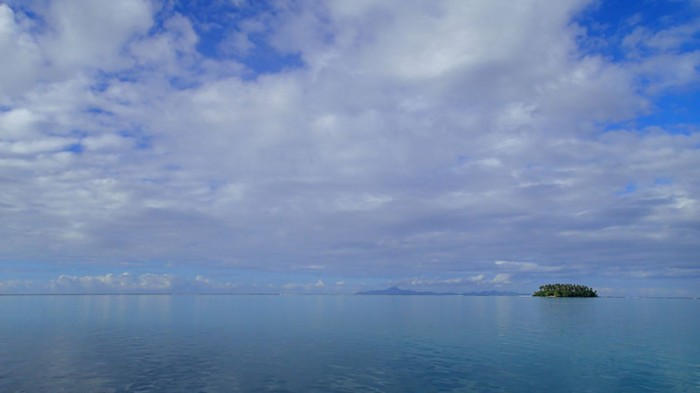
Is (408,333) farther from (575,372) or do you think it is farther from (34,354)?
(34,354)

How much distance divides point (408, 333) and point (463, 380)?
1881 inches

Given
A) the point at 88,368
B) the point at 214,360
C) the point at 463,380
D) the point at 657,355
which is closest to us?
the point at 463,380

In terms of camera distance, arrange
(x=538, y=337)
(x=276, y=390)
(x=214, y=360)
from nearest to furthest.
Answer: (x=276, y=390) < (x=214, y=360) < (x=538, y=337)

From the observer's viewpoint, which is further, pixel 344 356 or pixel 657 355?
pixel 657 355

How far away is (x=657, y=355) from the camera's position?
6962 centimetres

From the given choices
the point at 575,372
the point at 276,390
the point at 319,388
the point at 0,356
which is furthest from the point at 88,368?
the point at 575,372

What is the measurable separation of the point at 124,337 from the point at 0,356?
972 inches

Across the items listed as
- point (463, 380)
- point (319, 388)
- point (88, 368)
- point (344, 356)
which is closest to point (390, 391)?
point (319, 388)

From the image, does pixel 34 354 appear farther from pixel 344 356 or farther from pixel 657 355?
pixel 657 355

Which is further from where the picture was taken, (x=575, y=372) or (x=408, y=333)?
(x=408, y=333)

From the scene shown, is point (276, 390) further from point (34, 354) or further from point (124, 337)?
point (124, 337)

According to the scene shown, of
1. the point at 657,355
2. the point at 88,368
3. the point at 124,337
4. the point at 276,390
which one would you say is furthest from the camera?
the point at 124,337

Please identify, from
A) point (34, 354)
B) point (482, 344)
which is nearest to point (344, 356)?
point (482, 344)

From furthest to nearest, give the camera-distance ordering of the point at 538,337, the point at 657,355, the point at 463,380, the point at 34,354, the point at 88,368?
the point at 538,337 < the point at 657,355 < the point at 34,354 < the point at 88,368 < the point at 463,380
